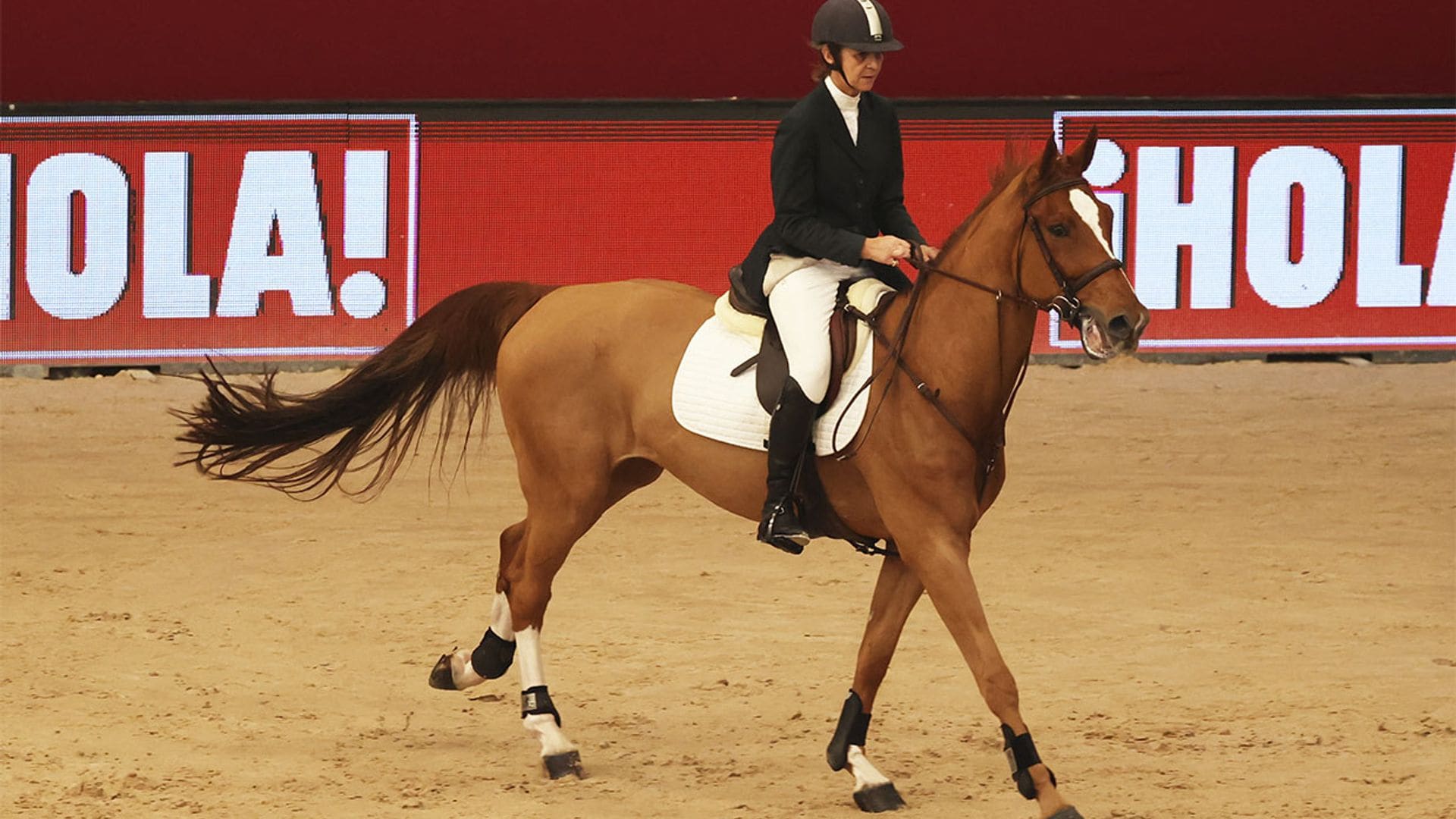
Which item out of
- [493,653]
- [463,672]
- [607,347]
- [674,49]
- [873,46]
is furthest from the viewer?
[674,49]

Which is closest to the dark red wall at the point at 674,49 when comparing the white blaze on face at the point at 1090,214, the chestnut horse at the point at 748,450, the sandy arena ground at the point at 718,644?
the sandy arena ground at the point at 718,644

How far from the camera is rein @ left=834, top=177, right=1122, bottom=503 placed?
188 inches

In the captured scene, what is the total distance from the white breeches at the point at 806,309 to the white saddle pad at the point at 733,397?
89 mm

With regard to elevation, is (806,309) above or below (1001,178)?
below

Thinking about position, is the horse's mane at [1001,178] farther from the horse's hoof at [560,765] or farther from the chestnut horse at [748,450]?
the horse's hoof at [560,765]

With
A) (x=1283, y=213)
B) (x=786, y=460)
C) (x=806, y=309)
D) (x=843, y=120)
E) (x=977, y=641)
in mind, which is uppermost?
(x=1283, y=213)

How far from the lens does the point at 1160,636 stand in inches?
270

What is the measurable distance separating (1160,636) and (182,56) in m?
10.1

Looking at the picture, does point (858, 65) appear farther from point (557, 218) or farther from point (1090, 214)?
point (557, 218)

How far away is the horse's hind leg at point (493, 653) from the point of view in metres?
5.85

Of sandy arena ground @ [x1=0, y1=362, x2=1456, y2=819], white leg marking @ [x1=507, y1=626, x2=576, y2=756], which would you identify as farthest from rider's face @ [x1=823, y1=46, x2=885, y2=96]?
sandy arena ground @ [x1=0, y1=362, x2=1456, y2=819]

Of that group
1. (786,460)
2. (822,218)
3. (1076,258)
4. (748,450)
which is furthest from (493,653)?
(1076,258)

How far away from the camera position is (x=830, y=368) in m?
5.20

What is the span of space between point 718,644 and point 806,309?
1.94m
